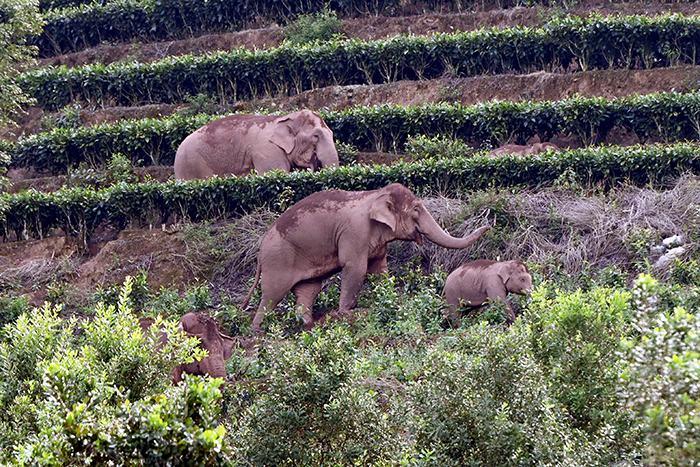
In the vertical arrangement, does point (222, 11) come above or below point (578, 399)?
below

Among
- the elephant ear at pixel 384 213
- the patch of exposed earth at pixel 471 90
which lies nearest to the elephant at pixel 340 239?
the elephant ear at pixel 384 213

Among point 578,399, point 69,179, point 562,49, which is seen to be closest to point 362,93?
point 562,49

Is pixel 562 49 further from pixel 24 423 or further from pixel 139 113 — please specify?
pixel 24 423

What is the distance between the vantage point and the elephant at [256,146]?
31344 millimetres

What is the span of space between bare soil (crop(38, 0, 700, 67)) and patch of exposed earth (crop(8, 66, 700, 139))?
126 inches

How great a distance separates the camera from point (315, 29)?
129ft

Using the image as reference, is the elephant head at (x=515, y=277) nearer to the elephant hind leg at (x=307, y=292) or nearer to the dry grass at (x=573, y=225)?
the dry grass at (x=573, y=225)

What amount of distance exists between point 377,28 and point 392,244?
13764mm

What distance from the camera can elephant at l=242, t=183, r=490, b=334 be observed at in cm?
2564

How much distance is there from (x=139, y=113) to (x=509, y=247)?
1411 cm

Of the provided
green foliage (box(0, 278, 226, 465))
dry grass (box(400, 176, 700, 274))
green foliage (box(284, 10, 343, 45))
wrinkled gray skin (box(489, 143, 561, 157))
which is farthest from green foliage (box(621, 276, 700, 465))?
green foliage (box(284, 10, 343, 45))

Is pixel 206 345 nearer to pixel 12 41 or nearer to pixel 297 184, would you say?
pixel 297 184

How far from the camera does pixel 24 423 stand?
538 inches

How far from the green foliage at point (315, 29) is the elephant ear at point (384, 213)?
525 inches
